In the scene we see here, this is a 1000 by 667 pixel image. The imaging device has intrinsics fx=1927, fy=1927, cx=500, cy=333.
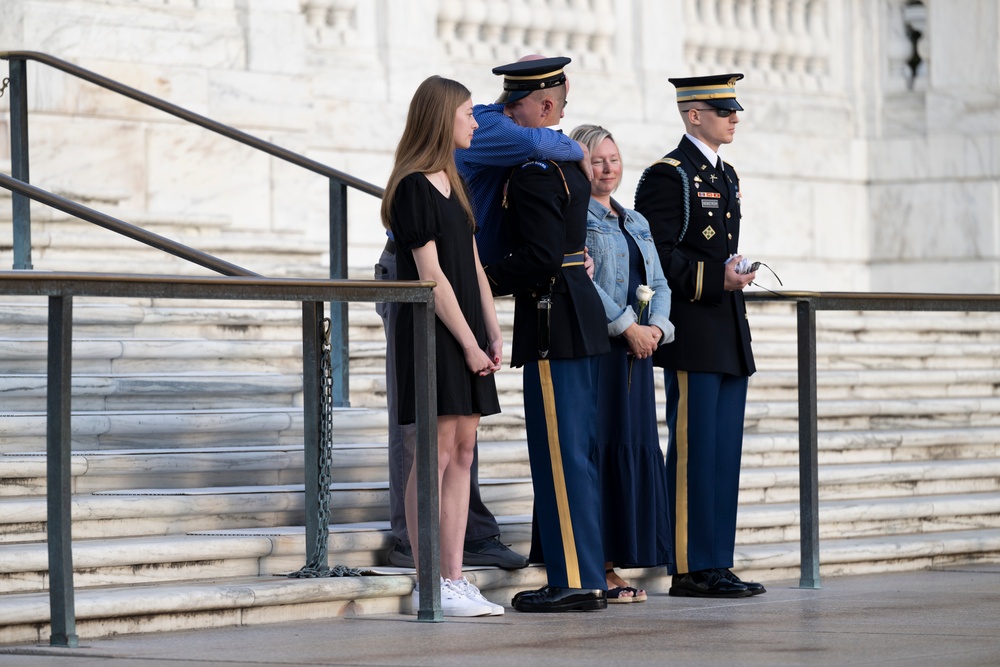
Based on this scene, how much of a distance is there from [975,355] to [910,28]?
4910 mm

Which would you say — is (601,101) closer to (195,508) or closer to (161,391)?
(161,391)

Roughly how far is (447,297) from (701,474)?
1.28 metres

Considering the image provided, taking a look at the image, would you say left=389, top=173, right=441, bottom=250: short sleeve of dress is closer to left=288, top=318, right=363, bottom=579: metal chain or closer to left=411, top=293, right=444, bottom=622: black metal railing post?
left=411, top=293, right=444, bottom=622: black metal railing post

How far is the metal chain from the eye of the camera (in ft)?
20.0

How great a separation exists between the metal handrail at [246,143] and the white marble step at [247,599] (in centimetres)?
166

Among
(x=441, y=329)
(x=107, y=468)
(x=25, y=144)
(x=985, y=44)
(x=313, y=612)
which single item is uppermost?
(x=985, y=44)

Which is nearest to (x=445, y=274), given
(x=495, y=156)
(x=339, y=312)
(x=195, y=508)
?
(x=495, y=156)

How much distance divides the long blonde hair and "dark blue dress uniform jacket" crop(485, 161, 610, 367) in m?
0.18

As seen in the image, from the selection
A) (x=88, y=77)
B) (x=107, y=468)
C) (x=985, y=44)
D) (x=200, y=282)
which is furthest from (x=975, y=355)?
(x=200, y=282)

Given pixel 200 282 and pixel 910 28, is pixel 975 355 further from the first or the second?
pixel 200 282

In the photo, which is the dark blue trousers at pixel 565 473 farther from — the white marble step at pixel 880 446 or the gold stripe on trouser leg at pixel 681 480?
the white marble step at pixel 880 446

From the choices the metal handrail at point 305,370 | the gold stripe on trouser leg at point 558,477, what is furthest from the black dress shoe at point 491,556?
the metal handrail at point 305,370

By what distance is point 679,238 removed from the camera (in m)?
6.61

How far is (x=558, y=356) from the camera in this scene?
6090mm
